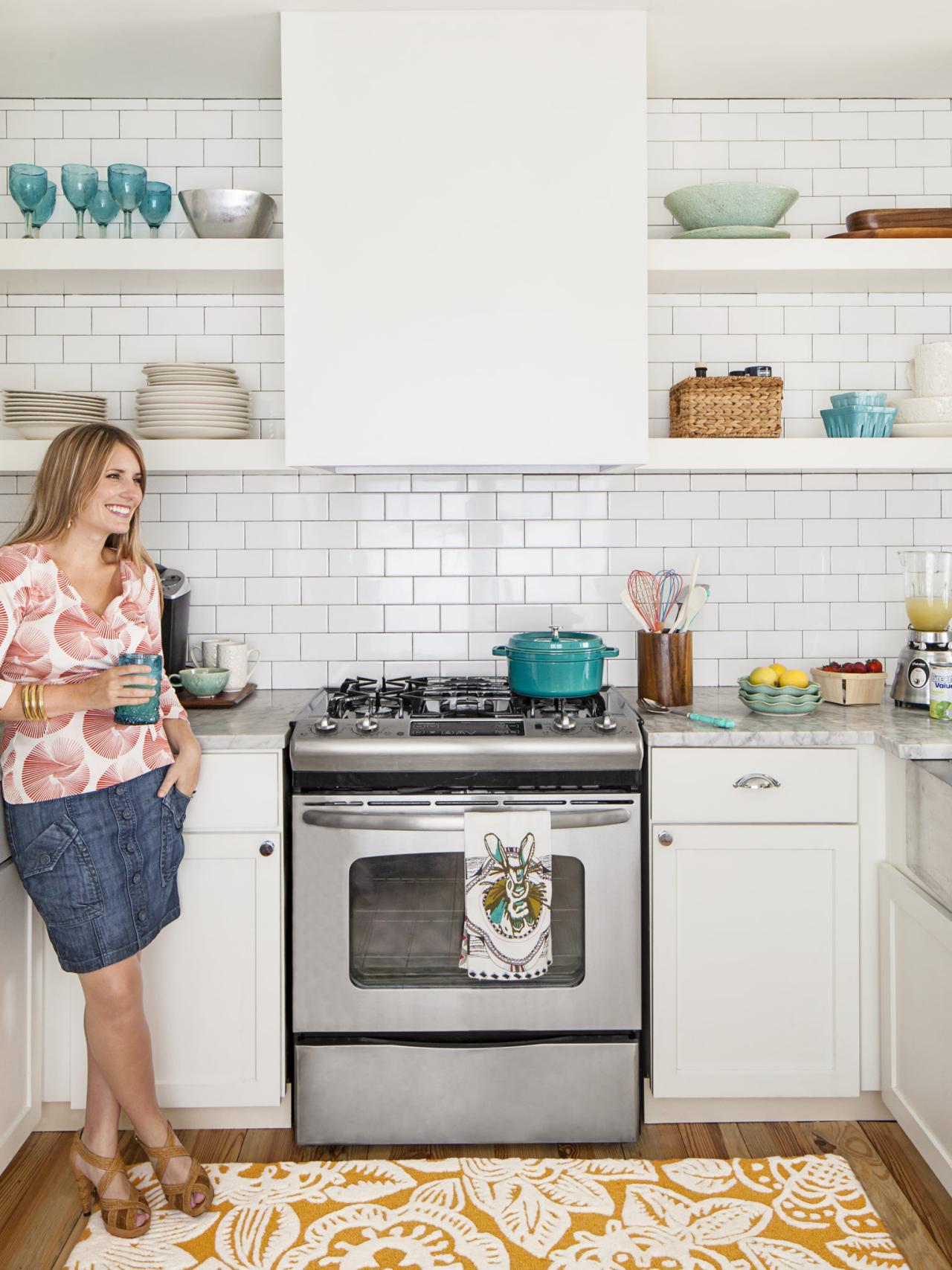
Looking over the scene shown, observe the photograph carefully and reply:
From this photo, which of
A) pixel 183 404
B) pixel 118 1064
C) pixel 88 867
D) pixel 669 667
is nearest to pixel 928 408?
pixel 669 667

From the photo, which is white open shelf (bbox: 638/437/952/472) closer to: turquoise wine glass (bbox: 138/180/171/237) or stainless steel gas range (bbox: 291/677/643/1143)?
stainless steel gas range (bbox: 291/677/643/1143)

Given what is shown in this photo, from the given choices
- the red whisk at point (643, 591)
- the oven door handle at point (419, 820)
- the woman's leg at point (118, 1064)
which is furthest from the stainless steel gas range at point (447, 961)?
the red whisk at point (643, 591)

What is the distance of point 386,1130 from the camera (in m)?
2.36

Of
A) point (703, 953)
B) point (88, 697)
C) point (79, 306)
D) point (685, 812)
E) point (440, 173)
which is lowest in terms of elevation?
point (703, 953)

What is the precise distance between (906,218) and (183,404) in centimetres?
207

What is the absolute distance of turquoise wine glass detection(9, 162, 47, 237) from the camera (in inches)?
103

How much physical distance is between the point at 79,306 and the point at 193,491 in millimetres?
649

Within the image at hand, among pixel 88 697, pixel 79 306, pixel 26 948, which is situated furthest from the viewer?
pixel 79 306

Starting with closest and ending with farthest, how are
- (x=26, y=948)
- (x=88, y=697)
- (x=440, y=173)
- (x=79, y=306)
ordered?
(x=88, y=697), (x=26, y=948), (x=440, y=173), (x=79, y=306)

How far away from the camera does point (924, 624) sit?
2764 mm

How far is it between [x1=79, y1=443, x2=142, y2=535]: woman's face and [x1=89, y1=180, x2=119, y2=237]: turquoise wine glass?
3.27ft

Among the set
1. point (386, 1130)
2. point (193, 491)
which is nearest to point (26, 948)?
point (386, 1130)

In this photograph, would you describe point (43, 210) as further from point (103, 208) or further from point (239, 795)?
point (239, 795)

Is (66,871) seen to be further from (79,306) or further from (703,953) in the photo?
(79,306)
